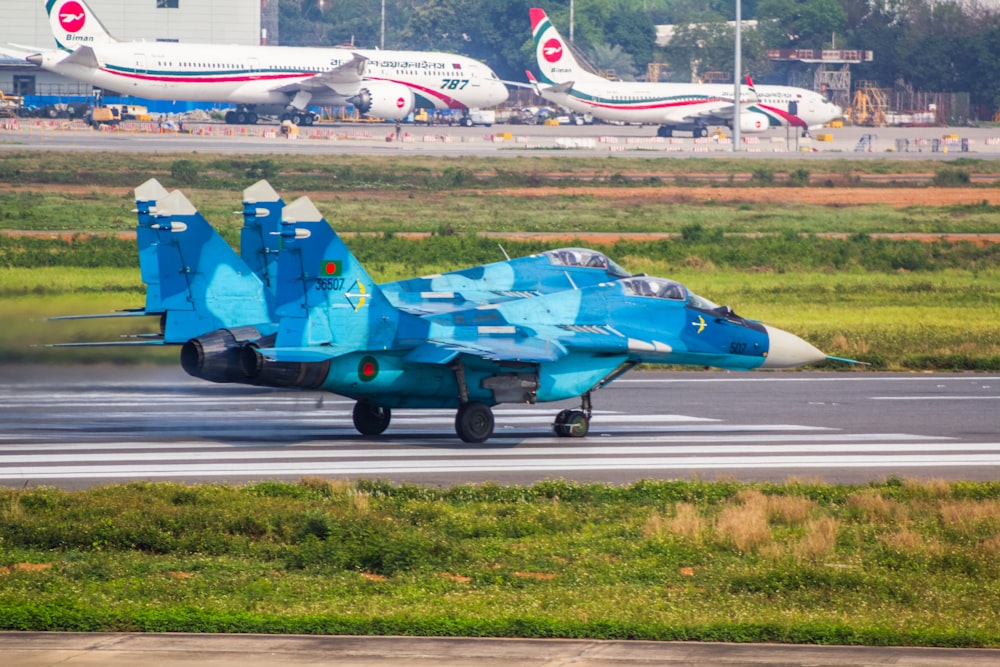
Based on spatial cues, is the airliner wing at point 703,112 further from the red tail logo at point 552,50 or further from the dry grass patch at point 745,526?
the dry grass patch at point 745,526

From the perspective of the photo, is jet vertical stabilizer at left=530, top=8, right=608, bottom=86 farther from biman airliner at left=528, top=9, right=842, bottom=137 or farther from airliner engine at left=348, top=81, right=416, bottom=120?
airliner engine at left=348, top=81, right=416, bottom=120

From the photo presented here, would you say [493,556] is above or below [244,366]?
below

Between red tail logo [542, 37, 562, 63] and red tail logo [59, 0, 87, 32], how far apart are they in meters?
34.2

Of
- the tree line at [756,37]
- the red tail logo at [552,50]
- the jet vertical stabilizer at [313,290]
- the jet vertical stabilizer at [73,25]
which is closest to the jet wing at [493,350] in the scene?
the jet vertical stabilizer at [313,290]

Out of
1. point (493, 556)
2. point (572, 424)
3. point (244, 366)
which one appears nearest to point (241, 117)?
point (572, 424)

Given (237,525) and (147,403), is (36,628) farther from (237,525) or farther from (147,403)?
(147,403)

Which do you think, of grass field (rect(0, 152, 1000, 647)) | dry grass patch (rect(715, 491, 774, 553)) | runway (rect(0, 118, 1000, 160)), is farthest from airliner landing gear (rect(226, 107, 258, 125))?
dry grass patch (rect(715, 491, 774, 553))

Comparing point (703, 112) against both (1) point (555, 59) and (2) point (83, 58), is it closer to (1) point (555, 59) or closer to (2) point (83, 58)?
(1) point (555, 59)

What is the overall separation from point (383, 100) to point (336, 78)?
363cm

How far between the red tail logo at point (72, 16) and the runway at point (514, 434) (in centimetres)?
7681

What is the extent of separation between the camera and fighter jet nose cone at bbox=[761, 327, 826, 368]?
939 inches

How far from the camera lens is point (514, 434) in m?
23.2

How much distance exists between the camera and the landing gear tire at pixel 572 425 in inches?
890

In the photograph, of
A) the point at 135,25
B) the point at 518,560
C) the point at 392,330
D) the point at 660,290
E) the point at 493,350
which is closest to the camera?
the point at 518,560
